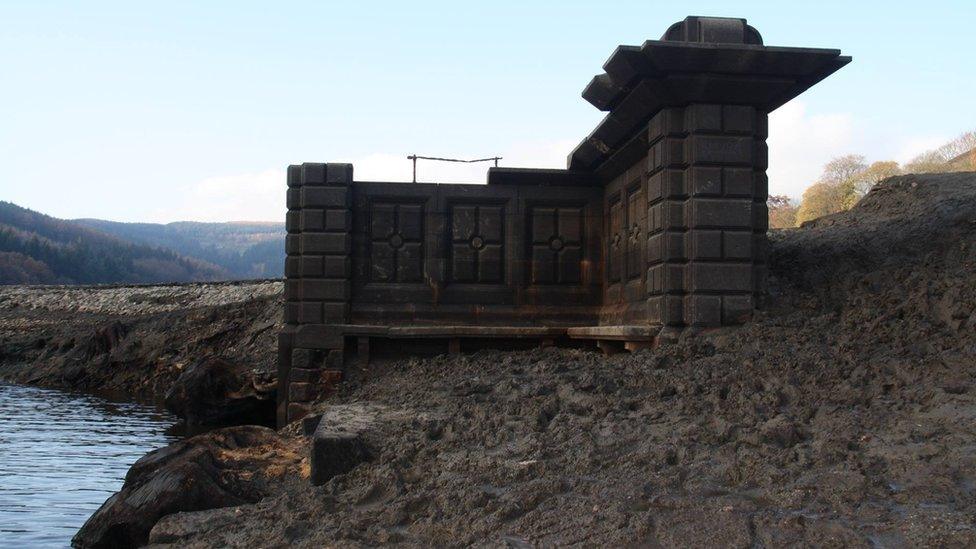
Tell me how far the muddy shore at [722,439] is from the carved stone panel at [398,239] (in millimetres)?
3655

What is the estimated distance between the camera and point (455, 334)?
15109mm

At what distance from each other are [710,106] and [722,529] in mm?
7125

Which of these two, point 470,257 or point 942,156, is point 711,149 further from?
→ point 942,156

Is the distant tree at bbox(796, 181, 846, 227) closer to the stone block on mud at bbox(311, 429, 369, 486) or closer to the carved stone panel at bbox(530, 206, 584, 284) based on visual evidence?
the carved stone panel at bbox(530, 206, 584, 284)

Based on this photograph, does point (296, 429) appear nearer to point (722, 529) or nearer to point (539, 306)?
point (539, 306)

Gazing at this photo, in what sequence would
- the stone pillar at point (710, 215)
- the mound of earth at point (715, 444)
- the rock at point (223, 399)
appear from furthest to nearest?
1. the rock at point (223, 399)
2. the stone pillar at point (710, 215)
3. the mound of earth at point (715, 444)

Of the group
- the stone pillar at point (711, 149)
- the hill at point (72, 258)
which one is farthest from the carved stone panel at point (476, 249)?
the hill at point (72, 258)

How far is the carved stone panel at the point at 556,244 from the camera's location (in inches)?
642

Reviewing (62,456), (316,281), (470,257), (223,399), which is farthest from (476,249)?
(62,456)

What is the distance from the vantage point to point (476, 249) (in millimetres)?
16344

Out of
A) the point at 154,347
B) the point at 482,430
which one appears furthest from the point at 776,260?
the point at 154,347

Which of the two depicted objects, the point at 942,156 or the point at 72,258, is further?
the point at 72,258

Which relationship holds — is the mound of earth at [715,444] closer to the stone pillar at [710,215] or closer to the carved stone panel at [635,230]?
the stone pillar at [710,215]

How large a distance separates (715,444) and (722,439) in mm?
103
